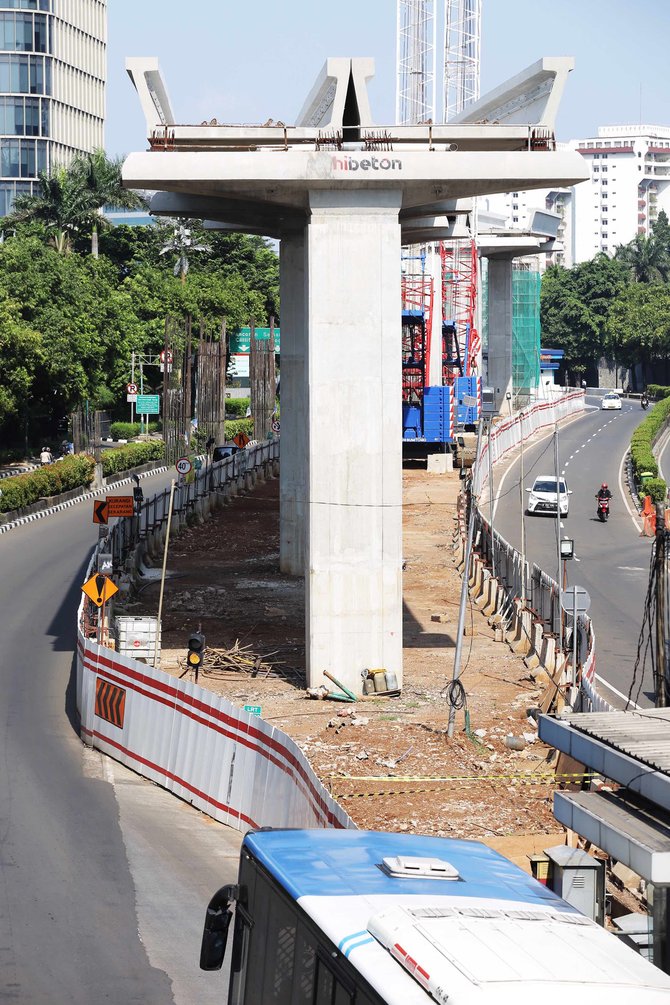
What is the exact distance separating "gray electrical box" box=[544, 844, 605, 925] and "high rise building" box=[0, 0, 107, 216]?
13959 centimetres

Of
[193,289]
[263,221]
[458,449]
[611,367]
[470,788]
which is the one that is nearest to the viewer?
[470,788]

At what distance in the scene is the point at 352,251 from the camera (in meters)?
27.1

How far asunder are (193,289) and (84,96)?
193ft

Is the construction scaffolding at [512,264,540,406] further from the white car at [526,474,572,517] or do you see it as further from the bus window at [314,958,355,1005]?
the bus window at [314,958,355,1005]

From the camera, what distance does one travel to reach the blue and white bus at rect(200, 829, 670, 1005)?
21.5ft

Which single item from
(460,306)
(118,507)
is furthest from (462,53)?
(118,507)

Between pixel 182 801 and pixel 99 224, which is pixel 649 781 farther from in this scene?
pixel 99 224

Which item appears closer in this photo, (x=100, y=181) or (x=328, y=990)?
(x=328, y=990)

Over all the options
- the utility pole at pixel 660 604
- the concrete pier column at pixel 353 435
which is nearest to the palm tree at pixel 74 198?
the concrete pier column at pixel 353 435

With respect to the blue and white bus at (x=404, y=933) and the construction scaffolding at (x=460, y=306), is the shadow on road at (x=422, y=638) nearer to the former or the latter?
the blue and white bus at (x=404, y=933)

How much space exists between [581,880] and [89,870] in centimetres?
990

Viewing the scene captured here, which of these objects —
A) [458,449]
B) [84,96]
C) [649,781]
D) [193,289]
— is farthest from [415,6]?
[649,781]

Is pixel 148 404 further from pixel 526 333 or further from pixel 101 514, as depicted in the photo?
pixel 101 514

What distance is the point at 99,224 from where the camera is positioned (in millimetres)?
107875
